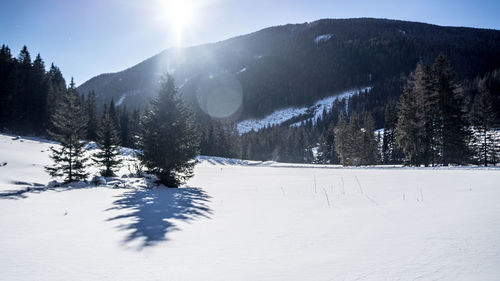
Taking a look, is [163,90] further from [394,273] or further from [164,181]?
[394,273]

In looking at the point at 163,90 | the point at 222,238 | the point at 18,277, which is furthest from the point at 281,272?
the point at 163,90

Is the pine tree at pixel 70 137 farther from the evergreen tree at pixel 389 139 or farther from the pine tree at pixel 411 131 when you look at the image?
the evergreen tree at pixel 389 139

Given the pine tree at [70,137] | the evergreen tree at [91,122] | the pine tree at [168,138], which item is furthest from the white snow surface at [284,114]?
the pine tree at [70,137]

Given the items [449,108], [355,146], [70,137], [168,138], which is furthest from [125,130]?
[449,108]

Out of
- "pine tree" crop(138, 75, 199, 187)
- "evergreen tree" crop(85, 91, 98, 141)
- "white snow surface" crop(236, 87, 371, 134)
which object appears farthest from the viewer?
"white snow surface" crop(236, 87, 371, 134)

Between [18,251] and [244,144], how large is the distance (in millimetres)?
88998

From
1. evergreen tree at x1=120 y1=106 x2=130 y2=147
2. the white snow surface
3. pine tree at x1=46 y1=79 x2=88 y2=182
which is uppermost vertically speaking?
the white snow surface

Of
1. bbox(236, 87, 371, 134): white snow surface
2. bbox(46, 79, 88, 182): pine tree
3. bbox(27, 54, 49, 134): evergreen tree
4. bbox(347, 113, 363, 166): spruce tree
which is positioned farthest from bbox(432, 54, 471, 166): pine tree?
bbox(236, 87, 371, 134): white snow surface

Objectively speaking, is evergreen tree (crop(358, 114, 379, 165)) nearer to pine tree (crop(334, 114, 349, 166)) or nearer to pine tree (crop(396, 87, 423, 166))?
pine tree (crop(334, 114, 349, 166))

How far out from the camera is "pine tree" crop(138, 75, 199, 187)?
611 inches

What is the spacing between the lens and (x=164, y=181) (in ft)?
52.1

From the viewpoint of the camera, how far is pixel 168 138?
15.8m

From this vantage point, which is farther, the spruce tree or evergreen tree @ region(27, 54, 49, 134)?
evergreen tree @ region(27, 54, 49, 134)

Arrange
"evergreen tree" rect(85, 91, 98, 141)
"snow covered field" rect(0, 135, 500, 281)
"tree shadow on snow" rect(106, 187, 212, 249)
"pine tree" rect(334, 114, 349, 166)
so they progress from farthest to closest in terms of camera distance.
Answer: "evergreen tree" rect(85, 91, 98, 141)
"pine tree" rect(334, 114, 349, 166)
"tree shadow on snow" rect(106, 187, 212, 249)
"snow covered field" rect(0, 135, 500, 281)
